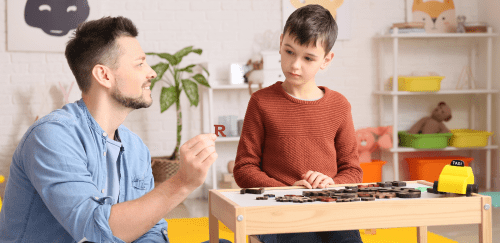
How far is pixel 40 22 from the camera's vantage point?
13.5 ft

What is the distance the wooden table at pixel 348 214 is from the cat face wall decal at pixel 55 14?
11.1 feet

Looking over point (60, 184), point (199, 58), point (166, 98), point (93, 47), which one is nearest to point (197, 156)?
point (60, 184)

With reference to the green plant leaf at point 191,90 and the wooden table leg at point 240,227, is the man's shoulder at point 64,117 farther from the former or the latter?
the green plant leaf at point 191,90

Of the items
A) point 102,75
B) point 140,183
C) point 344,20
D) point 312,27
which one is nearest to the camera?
point 102,75

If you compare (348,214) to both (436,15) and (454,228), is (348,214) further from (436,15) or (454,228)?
(436,15)

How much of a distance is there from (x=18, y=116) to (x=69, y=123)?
3.30 m

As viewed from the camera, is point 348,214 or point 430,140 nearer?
point 348,214

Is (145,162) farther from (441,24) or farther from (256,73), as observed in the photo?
(441,24)

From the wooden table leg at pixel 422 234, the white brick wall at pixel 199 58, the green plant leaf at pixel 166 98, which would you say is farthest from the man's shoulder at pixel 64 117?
the white brick wall at pixel 199 58

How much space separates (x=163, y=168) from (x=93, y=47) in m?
2.62

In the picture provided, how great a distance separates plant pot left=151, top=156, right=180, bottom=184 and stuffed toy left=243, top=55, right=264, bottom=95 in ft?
2.81

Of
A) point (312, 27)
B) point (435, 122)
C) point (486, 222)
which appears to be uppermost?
point (312, 27)

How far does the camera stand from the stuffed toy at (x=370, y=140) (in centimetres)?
430

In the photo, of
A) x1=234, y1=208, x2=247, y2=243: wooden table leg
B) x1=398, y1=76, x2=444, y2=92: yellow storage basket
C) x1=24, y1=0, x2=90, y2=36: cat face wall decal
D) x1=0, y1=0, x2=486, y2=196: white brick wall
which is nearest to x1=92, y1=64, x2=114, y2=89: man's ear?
x1=234, y1=208, x2=247, y2=243: wooden table leg
